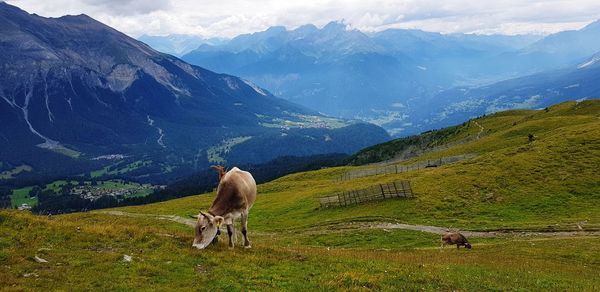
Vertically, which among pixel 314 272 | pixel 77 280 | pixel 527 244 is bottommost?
pixel 527 244

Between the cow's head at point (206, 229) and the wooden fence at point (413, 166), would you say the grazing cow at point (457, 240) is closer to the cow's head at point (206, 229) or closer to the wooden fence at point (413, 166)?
the cow's head at point (206, 229)

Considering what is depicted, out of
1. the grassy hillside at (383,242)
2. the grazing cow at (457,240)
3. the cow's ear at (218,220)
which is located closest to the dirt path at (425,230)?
the grassy hillside at (383,242)

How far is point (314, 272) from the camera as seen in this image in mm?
21531

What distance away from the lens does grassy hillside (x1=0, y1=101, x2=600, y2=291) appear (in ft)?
64.3

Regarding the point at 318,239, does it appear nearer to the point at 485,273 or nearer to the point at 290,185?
the point at 485,273

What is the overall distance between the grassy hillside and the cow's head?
2.12 ft

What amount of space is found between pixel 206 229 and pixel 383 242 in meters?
26.6

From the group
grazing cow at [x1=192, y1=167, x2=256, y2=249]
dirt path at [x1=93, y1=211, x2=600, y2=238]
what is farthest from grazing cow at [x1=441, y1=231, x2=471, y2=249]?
grazing cow at [x1=192, y1=167, x2=256, y2=249]

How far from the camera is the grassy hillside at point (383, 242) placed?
1961 cm

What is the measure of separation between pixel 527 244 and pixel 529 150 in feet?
118

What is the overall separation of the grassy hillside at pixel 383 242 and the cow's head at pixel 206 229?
646 mm

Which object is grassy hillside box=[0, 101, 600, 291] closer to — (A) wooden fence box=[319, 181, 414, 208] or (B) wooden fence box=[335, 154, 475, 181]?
(A) wooden fence box=[319, 181, 414, 208]

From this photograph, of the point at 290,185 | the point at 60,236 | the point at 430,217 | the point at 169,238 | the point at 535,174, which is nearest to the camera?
the point at 60,236

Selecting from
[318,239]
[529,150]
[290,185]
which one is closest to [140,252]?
[318,239]
